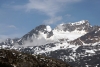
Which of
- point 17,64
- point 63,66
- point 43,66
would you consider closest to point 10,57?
point 17,64

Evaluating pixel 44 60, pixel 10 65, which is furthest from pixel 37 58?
pixel 10 65

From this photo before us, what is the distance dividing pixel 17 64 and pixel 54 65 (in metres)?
16.7

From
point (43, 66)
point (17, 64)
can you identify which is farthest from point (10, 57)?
point (43, 66)

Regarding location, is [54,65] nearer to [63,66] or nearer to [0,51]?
[63,66]

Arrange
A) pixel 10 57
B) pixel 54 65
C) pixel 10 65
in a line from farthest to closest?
1. pixel 54 65
2. pixel 10 57
3. pixel 10 65

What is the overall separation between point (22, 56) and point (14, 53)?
336cm

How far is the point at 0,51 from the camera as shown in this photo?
3642 inches

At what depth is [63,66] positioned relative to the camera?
99.9 metres

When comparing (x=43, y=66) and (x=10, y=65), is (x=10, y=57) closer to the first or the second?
(x=10, y=65)

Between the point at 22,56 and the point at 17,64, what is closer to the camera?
the point at 17,64

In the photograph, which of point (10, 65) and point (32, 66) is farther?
point (32, 66)

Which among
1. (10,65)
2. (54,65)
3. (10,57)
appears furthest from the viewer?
(54,65)

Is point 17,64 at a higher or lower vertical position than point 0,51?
lower

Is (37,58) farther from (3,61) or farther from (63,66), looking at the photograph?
(3,61)
